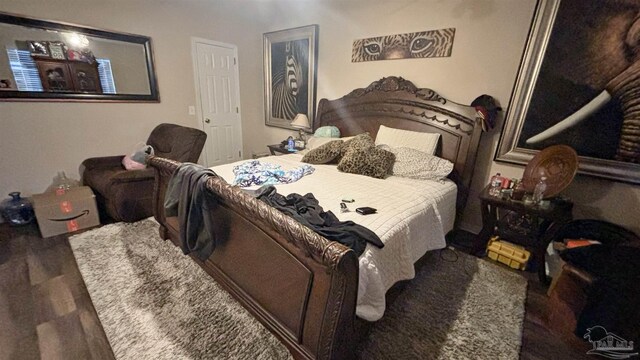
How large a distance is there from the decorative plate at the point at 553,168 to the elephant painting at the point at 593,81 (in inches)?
8.4

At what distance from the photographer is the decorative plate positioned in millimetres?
1852

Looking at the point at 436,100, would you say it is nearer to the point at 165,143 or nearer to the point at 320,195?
the point at 320,195

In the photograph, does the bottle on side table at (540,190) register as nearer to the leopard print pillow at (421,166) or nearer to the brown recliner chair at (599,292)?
the brown recliner chair at (599,292)

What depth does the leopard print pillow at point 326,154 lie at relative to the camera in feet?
8.91

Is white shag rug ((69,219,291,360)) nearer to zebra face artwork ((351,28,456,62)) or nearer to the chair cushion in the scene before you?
the chair cushion

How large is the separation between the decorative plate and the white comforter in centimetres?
57

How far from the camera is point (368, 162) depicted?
7.82 ft

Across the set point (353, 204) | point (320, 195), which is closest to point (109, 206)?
point (320, 195)

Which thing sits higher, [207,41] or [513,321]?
[207,41]

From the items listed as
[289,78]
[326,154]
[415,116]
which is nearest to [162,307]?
[326,154]

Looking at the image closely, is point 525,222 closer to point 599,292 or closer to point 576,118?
point 599,292

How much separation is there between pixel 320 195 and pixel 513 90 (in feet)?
6.33

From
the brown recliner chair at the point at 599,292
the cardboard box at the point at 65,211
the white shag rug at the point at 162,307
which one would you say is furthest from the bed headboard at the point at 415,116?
the cardboard box at the point at 65,211

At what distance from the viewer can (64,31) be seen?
263cm
